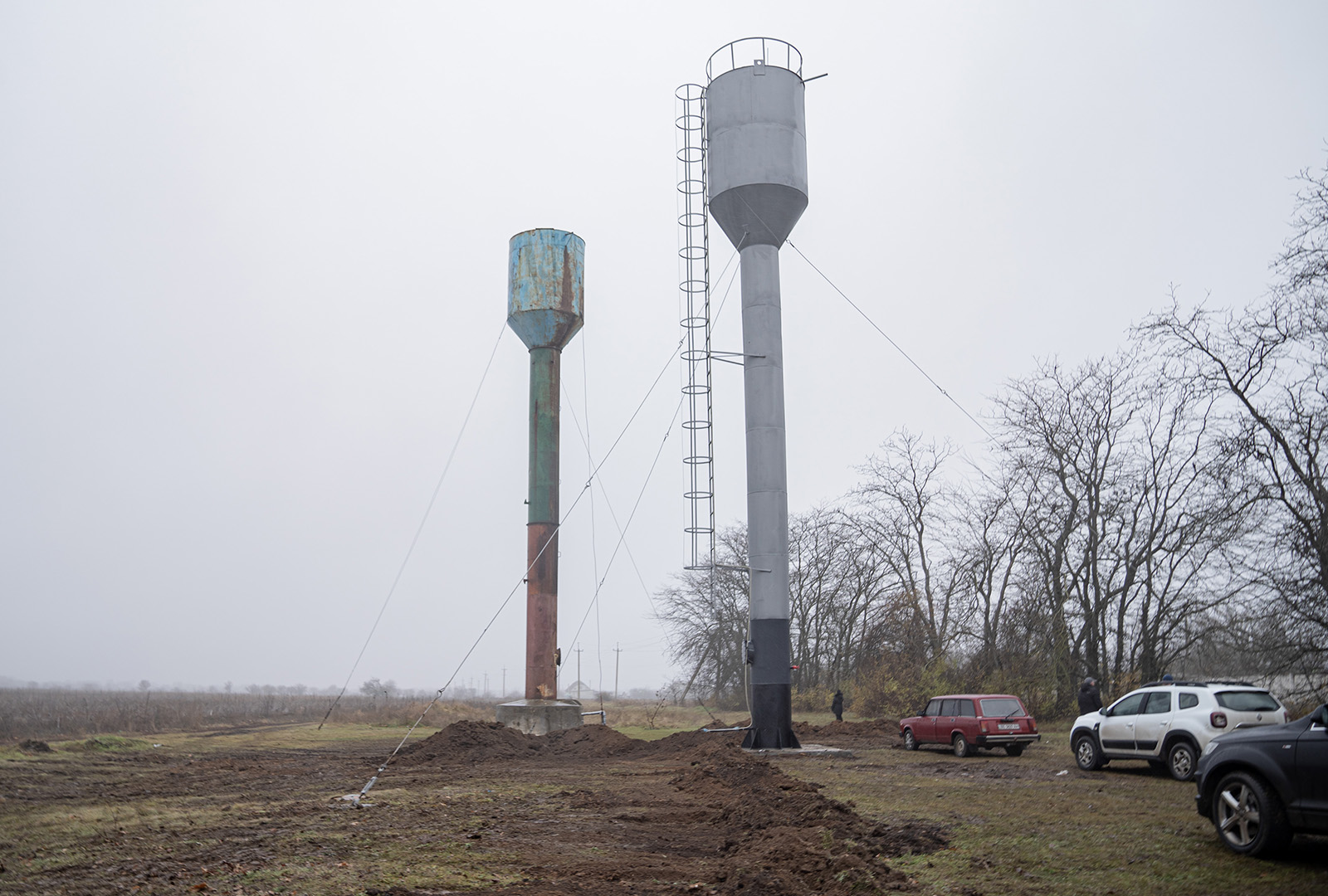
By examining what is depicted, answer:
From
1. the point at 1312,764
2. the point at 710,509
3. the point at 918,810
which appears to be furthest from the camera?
the point at 710,509

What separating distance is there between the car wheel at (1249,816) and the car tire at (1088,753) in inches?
340

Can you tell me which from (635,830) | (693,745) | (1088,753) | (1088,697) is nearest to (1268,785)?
(635,830)

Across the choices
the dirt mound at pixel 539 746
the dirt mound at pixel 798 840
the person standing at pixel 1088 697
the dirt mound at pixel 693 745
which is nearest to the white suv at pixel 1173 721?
the person standing at pixel 1088 697

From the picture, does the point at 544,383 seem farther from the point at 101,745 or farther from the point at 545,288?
the point at 101,745

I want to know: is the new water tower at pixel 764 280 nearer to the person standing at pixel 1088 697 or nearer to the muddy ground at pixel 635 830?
the muddy ground at pixel 635 830

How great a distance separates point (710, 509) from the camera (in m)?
23.5

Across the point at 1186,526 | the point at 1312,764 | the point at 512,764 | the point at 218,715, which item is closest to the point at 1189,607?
the point at 1186,526

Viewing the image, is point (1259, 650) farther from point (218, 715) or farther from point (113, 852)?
Answer: point (218, 715)

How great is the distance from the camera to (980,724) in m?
20.6

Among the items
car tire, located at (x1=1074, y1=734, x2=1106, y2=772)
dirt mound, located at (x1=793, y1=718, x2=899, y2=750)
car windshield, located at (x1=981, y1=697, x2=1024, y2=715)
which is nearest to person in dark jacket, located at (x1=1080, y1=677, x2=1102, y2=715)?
car windshield, located at (x1=981, y1=697, x2=1024, y2=715)

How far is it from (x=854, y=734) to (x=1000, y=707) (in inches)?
293

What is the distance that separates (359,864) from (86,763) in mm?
16363

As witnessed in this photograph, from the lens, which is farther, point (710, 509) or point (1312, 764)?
point (710, 509)

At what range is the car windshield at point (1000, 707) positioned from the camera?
20750mm
